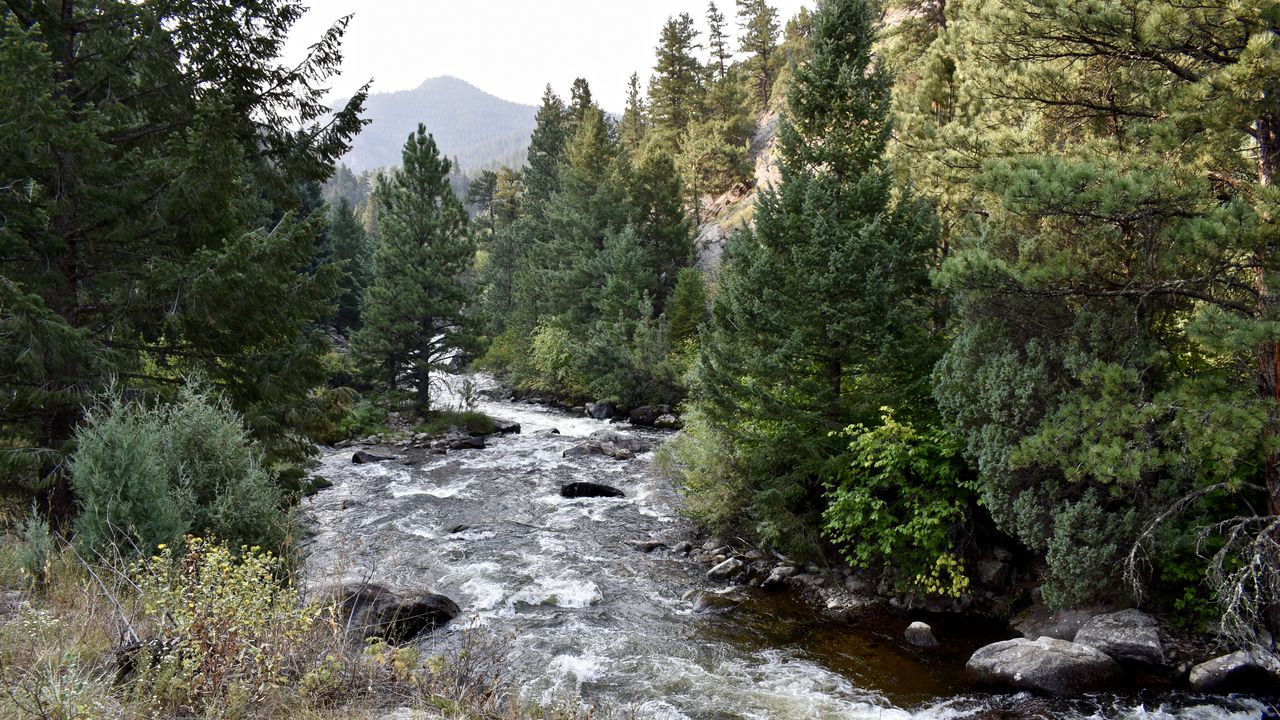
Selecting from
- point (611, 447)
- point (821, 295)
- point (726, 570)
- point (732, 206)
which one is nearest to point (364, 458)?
point (611, 447)

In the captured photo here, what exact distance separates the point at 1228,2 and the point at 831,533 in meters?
8.92

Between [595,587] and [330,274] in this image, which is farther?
[595,587]

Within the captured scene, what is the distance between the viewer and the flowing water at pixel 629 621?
7.84 metres

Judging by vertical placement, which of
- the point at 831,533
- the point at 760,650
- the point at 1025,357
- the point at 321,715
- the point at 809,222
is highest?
the point at 809,222

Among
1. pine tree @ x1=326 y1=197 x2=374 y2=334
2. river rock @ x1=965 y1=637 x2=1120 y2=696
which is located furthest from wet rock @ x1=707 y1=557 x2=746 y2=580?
pine tree @ x1=326 y1=197 x2=374 y2=334

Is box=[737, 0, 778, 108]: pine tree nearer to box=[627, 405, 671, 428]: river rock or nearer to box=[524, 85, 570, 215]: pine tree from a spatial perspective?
box=[524, 85, 570, 215]: pine tree

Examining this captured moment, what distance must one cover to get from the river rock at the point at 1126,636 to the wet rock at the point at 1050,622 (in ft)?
0.52

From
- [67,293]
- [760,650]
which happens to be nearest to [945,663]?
→ [760,650]

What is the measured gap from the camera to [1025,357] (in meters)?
9.14

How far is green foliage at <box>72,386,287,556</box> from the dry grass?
902 millimetres

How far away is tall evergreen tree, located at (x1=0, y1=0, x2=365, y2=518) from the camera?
26.3 feet

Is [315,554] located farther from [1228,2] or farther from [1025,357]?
[1228,2]

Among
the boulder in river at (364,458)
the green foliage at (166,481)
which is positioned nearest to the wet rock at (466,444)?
the boulder in river at (364,458)

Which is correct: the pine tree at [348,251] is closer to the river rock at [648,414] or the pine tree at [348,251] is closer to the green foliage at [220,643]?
the river rock at [648,414]
